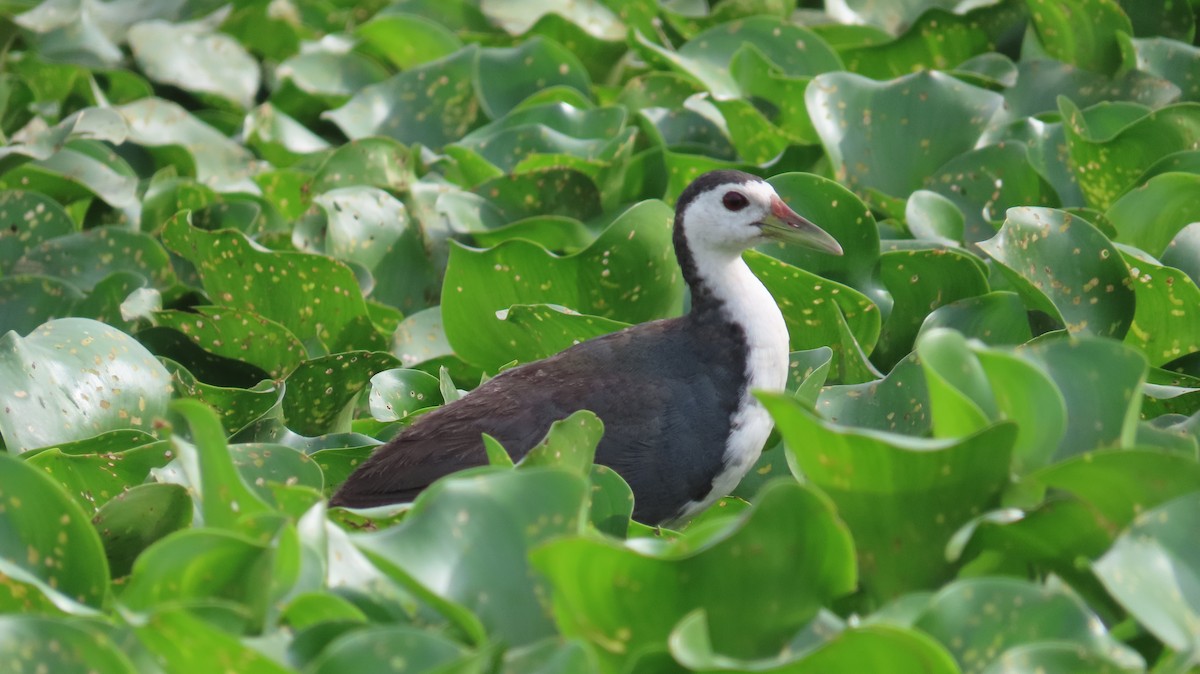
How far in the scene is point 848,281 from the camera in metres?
4.07

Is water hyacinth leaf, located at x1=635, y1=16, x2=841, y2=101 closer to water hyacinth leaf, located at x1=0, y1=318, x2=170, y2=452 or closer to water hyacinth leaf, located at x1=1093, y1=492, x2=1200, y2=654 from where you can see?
water hyacinth leaf, located at x1=0, y1=318, x2=170, y2=452

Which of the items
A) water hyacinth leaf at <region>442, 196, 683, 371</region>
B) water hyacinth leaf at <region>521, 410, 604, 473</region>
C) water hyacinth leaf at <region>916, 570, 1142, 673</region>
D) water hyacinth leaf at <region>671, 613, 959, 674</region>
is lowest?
water hyacinth leaf at <region>442, 196, 683, 371</region>

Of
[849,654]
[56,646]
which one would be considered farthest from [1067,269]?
[56,646]

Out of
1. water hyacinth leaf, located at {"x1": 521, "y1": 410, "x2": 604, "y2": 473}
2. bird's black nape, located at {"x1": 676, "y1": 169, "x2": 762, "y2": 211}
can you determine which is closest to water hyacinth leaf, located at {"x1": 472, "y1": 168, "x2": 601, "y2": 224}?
bird's black nape, located at {"x1": 676, "y1": 169, "x2": 762, "y2": 211}

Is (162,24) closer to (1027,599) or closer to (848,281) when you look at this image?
(848,281)

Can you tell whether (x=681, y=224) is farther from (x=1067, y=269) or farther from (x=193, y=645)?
(x=193, y=645)

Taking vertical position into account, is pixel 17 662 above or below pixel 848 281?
above

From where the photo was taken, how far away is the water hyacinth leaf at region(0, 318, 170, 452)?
11.8 feet

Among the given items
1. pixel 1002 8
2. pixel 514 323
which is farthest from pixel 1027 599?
pixel 1002 8

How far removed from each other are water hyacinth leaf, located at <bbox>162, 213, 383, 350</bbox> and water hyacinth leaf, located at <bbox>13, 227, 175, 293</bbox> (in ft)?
0.95

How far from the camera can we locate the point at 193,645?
2.25m

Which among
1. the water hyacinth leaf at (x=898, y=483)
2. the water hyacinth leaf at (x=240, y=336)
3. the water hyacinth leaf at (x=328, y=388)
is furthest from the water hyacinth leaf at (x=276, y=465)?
the water hyacinth leaf at (x=898, y=483)

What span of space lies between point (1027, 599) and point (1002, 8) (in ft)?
11.2

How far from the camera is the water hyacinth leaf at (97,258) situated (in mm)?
→ 4645
